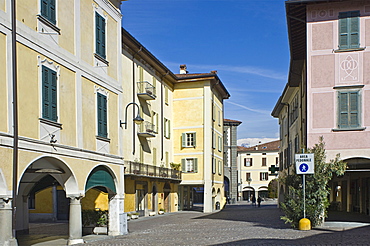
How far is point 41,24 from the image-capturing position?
571 inches

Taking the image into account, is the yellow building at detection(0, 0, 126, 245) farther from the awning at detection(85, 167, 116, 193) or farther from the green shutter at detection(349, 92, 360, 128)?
the green shutter at detection(349, 92, 360, 128)

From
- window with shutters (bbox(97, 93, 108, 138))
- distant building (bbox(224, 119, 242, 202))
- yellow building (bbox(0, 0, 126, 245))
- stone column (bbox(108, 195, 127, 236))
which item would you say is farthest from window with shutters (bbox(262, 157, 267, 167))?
window with shutters (bbox(97, 93, 108, 138))

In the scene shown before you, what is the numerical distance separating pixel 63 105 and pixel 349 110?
39.4ft

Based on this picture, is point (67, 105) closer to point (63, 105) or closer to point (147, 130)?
point (63, 105)

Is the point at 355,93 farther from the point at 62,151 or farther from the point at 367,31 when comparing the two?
the point at 62,151

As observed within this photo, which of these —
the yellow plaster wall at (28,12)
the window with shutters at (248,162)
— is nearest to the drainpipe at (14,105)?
the yellow plaster wall at (28,12)

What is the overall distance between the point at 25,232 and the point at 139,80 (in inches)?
639

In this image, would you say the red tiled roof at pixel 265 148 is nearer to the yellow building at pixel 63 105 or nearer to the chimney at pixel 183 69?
the chimney at pixel 183 69

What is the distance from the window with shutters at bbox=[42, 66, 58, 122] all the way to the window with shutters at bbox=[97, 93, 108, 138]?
3.28 metres

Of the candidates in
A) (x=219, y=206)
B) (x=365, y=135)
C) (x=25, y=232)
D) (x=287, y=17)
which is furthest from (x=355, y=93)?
(x=219, y=206)

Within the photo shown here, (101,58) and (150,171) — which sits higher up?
(101,58)

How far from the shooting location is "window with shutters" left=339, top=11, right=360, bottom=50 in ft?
68.6

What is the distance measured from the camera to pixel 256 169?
8931 cm

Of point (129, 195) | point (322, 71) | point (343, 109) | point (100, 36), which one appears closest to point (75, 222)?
point (100, 36)
